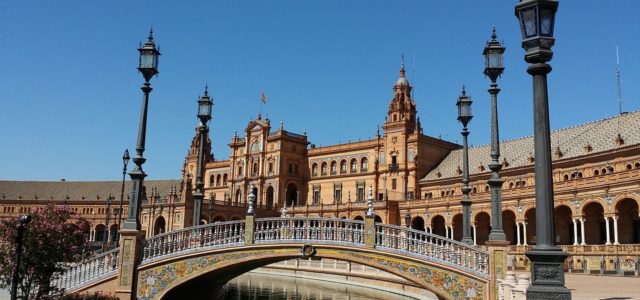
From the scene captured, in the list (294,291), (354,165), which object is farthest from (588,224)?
(354,165)

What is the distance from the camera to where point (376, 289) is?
3309 cm

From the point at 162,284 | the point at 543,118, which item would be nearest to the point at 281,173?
the point at 162,284

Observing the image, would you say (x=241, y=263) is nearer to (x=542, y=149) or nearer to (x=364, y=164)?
(x=542, y=149)

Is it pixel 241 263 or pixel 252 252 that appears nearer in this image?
pixel 252 252

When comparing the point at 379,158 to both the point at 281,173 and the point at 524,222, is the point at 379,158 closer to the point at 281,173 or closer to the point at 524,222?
the point at 281,173

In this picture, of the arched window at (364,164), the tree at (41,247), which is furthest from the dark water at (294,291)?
the arched window at (364,164)

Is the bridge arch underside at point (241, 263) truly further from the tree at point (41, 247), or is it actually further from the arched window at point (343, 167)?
the arched window at point (343, 167)

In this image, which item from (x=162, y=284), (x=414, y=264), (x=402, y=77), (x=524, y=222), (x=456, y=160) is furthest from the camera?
(x=402, y=77)

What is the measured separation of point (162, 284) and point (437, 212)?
143ft

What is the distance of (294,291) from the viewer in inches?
1316

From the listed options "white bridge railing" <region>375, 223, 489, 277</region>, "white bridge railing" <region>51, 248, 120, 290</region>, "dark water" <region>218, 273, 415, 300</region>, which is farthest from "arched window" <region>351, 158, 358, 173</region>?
"white bridge railing" <region>51, 248, 120, 290</region>

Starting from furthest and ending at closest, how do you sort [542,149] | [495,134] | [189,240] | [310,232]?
[189,240]
[310,232]
[495,134]
[542,149]

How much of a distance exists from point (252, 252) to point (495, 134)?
8467 millimetres

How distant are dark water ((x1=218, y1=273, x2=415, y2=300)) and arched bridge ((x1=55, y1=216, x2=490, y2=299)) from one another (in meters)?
9.88
